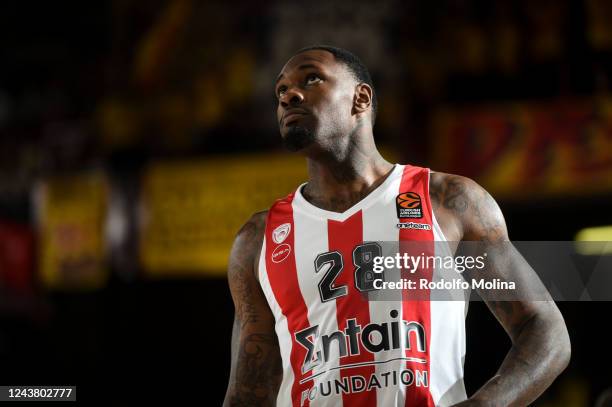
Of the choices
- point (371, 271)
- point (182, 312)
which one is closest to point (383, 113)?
point (182, 312)

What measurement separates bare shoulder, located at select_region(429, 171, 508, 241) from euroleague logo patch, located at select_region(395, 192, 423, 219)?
0.05m

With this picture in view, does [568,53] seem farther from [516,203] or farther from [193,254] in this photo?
[193,254]

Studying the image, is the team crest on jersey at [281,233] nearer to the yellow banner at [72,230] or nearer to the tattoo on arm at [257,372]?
the tattoo on arm at [257,372]

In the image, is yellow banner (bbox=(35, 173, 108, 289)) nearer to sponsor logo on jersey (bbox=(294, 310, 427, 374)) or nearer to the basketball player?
the basketball player

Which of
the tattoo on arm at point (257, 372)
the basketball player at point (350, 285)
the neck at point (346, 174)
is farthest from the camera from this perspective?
the neck at point (346, 174)

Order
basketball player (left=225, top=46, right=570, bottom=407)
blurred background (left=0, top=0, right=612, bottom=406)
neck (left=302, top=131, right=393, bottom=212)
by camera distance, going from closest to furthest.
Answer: basketball player (left=225, top=46, right=570, bottom=407) → neck (left=302, top=131, right=393, bottom=212) → blurred background (left=0, top=0, right=612, bottom=406)

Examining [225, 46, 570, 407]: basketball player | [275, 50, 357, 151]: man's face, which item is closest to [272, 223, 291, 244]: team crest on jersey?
[225, 46, 570, 407]: basketball player

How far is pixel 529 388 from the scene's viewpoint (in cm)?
290

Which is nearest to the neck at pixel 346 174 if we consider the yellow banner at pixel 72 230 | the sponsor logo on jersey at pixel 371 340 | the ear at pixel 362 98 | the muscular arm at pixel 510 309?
the ear at pixel 362 98

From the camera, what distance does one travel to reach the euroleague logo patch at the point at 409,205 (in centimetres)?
325

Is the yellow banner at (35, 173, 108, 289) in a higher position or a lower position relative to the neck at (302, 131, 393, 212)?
higher

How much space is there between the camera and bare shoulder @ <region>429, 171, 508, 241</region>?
316cm

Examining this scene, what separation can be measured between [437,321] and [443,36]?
655 centimetres

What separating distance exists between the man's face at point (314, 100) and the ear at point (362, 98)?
0.03m
